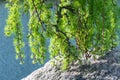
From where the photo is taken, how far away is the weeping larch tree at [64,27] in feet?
6.58

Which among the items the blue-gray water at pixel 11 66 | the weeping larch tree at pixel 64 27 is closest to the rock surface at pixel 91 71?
the weeping larch tree at pixel 64 27

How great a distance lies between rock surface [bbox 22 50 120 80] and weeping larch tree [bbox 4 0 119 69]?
5 cm

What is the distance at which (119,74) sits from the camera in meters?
1.86

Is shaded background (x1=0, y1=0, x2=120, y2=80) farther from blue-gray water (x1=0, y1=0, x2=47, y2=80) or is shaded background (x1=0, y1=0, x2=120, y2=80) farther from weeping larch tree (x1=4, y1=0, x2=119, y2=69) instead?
weeping larch tree (x1=4, y1=0, x2=119, y2=69)

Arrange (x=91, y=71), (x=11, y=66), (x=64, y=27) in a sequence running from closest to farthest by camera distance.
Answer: (x=91, y=71), (x=64, y=27), (x=11, y=66)

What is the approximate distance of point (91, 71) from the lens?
1946 mm

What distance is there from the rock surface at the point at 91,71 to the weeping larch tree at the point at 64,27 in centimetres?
5

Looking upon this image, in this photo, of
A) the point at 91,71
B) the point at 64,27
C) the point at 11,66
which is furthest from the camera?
the point at 11,66

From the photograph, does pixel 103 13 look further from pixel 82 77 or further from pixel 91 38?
pixel 82 77

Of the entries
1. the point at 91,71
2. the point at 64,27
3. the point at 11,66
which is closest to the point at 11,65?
the point at 11,66

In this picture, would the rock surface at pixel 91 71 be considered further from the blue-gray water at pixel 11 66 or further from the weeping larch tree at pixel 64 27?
the blue-gray water at pixel 11 66

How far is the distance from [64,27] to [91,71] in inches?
11.2

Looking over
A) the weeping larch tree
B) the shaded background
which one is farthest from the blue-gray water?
the weeping larch tree

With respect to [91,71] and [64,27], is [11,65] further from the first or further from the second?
[91,71]
